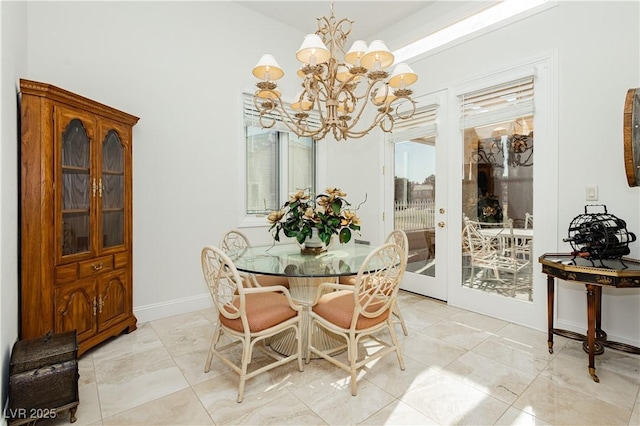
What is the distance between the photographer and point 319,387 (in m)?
1.96

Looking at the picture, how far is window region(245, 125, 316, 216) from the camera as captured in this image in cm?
377

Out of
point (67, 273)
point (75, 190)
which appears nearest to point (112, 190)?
point (75, 190)

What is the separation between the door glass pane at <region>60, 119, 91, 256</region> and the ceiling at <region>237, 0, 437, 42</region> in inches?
93.4

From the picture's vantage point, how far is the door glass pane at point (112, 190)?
8.17 feet

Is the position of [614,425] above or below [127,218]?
below

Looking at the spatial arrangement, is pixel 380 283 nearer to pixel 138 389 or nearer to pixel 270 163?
pixel 138 389

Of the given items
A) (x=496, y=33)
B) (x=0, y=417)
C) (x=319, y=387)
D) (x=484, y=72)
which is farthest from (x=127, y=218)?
(x=496, y=33)

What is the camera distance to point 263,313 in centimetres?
195

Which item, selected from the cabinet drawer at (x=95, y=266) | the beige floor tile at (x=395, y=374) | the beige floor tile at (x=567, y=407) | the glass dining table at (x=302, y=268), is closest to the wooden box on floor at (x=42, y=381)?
the cabinet drawer at (x=95, y=266)

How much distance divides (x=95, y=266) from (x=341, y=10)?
11.8ft

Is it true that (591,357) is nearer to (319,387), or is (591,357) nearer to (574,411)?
(574,411)

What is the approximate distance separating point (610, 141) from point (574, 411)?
6.44 feet

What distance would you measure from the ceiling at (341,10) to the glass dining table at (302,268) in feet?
9.17

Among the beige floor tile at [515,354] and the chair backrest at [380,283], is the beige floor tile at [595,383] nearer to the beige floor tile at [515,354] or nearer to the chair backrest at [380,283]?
the beige floor tile at [515,354]
